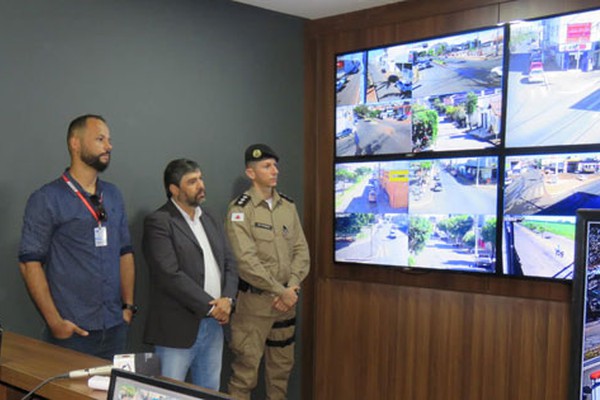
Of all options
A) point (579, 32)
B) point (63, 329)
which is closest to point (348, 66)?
point (579, 32)

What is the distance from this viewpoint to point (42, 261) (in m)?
2.67

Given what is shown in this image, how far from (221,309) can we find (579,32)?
2381mm

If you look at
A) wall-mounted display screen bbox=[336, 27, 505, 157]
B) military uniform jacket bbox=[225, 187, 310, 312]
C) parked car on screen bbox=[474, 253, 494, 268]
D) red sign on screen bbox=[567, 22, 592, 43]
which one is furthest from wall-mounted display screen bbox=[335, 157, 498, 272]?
red sign on screen bbox=[567, 22, 592, 43]

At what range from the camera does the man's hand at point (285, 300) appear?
Result: 359 centimetres

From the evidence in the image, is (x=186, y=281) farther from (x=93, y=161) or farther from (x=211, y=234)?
(x=93, y=161)

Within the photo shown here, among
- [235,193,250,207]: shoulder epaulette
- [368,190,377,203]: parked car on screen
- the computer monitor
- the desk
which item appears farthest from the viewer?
[368,190,377,203]: parked car on screen

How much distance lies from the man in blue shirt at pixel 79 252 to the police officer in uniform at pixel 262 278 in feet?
2.84

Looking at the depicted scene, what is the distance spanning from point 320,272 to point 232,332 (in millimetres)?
966

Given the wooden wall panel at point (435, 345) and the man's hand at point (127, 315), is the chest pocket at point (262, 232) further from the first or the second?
the man's hand at point (127, 315)

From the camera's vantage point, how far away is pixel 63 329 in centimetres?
265

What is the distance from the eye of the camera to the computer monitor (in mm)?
1188

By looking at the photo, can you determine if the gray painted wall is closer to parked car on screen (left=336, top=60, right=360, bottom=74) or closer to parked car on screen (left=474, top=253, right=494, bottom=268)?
parked car on screen (left=336, top=60, right=360, bottom=74)

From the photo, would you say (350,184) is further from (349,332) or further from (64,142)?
(64,142)

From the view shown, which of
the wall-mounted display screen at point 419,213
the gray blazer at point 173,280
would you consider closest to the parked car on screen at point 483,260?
the wall-mounted display screen at point 419,213
